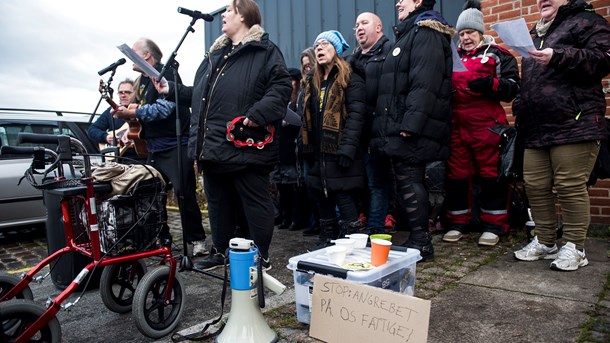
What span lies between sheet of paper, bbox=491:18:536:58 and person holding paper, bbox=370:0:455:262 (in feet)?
2.04

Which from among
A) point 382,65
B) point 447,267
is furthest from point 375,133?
point 447,267

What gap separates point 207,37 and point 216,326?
292 inches

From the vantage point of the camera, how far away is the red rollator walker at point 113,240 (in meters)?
2.21

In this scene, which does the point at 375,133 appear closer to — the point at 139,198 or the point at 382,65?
the point at 382,65

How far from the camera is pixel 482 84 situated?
3604 millimetres

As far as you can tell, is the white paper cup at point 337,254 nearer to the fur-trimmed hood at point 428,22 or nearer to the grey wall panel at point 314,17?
the fur-trimmed hood at point 428,22

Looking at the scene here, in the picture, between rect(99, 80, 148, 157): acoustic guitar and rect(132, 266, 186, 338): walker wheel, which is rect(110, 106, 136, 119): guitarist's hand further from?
rect(132, 266, 186, 338): walker wheel

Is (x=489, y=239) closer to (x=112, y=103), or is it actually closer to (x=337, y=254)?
(x=337, y=254)

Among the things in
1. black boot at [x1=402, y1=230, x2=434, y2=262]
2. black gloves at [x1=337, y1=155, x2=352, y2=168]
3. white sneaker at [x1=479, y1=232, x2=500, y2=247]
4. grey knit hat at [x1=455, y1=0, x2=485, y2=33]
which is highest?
grey knit hat at [x1=455, y1=0, x2=485, y2=33]

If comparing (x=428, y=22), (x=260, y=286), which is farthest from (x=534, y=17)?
(x=260, y=286)

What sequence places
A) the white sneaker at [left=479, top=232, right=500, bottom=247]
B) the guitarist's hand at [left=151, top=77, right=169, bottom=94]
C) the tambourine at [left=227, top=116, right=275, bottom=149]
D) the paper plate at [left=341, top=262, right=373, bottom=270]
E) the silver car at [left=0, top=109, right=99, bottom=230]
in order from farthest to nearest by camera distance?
the silver car at [left=0, top=109, right=99, bottom=230] < the white sneaker at [left=479, top=232, right=500, bottom=247] < the guitarist's hand at [left=151, top=77, right=169, bottom=94] < the tambourine at [left=227, top=116, right=275, bottom=149] < the paper plate at [left=341, top=262, right=373, bottom=270]

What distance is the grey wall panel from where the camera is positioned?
5621mm

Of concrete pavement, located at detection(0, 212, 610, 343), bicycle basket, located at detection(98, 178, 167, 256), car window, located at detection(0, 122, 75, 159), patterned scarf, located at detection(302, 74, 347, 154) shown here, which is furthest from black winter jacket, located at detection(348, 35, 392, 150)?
car window, located at detection(0, 122, 75, 159)

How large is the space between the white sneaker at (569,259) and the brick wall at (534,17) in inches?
51.5
